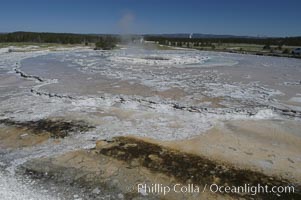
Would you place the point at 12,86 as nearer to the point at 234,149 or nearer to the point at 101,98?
the point at 101,98

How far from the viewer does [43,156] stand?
5250 millimetres

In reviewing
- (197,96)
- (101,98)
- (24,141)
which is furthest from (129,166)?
(197,96)

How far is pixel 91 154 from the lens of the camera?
532 centimetres

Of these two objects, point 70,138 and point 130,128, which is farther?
point 130,128

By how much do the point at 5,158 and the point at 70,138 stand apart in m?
1.28

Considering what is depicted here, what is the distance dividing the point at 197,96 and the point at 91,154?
514cm

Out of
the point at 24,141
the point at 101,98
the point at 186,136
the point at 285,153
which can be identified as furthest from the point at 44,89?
the point at 285,153

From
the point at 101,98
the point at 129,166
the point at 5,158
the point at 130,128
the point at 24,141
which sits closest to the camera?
the point at 129,166

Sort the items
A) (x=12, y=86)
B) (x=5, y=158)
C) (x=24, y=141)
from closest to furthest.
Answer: (x=5, y=158) < (x=24, y=141) < (x=12, y=86)

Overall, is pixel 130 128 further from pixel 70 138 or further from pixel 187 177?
pixel 187 177

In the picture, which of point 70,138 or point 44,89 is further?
point 44,89

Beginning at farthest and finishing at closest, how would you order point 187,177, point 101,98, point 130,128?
1. point 101,98
2. point 130,128
3. point 187,177

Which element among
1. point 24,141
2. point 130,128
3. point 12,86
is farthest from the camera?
point 12,86

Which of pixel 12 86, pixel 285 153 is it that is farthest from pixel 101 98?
pixel 285 153
